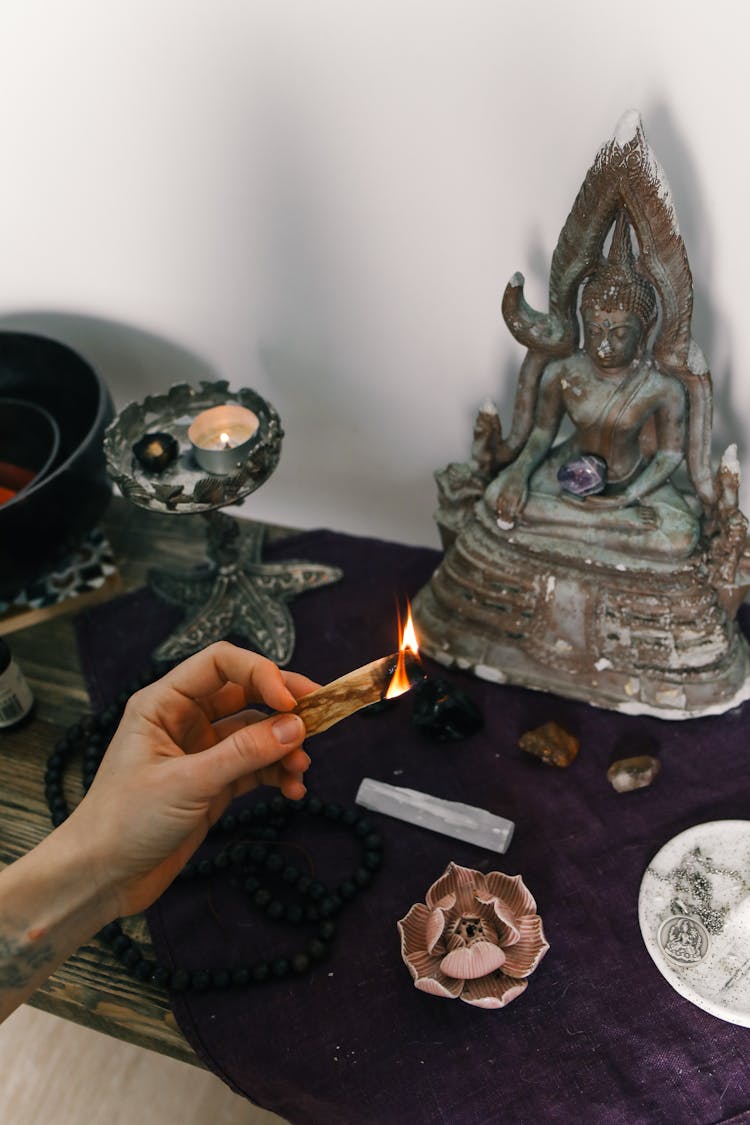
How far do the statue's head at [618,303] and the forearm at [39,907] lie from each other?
832 mm

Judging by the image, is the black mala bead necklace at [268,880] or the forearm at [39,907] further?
the black mala bead necklace at [268,880]

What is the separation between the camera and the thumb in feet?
3.03

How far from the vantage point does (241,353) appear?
1.58 m

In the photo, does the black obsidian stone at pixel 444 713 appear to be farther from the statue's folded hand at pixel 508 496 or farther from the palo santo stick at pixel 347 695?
the palo santo stick at pixel 347 695

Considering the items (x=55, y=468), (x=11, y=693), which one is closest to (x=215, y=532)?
(x=55, y=468)

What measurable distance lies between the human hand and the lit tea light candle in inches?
14.6

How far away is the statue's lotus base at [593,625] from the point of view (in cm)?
130

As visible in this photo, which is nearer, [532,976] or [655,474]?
[532,976]

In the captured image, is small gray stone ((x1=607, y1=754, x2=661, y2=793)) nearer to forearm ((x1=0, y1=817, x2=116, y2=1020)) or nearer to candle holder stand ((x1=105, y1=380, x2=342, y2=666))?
candle holder stand ((x1=105, y1=380, x2=342, y2=666))

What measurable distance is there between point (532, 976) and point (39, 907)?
577mm

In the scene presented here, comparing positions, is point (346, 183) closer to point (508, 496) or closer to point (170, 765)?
point (508, 496)

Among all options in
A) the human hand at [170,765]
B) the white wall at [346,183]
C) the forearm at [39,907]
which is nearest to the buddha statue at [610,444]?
the white wall at [346,183]

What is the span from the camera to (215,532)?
4.90 feet

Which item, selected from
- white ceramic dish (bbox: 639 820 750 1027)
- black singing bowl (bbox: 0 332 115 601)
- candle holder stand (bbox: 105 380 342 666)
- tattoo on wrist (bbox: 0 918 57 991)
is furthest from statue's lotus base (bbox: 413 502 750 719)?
tattoo on wrist (bbox: 0 918 57 991)
